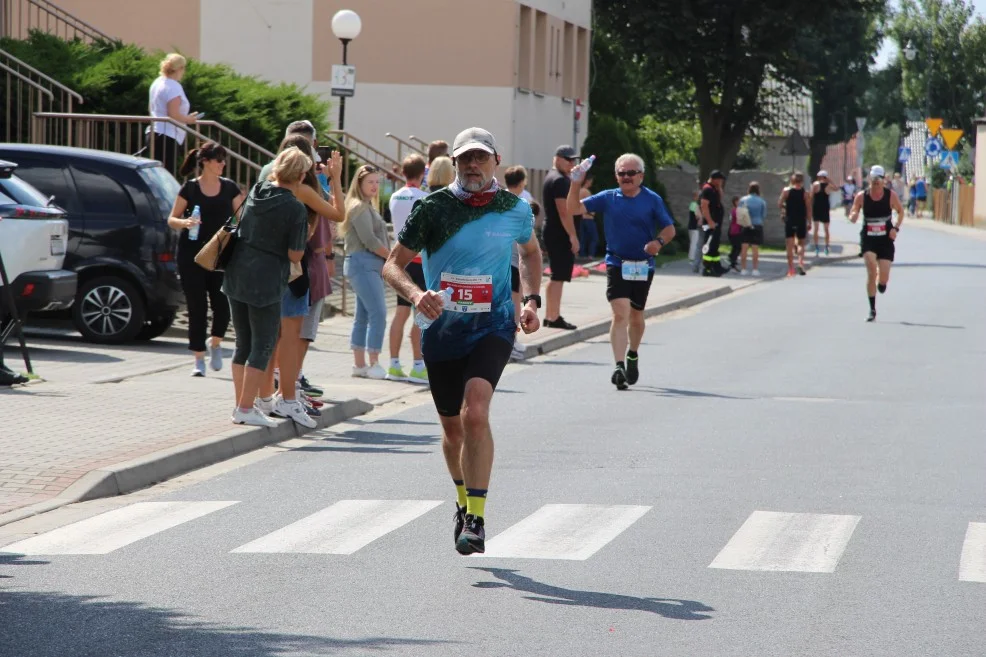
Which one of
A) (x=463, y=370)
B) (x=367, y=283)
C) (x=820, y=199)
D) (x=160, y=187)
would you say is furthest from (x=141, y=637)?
(x=820, y=199)

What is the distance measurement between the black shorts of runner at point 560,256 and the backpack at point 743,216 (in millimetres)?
14504

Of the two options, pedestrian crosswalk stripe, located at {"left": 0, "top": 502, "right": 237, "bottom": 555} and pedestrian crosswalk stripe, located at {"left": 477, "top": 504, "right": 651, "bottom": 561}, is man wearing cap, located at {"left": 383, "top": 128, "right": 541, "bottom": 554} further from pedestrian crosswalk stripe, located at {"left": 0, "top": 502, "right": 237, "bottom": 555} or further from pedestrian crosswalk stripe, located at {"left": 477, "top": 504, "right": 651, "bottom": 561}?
pedestrian crosswalk stripe, located at {"left": 0, "top": 502, "right": 237, "bottom": 555}

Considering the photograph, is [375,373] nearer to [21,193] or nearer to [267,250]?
[21,193]

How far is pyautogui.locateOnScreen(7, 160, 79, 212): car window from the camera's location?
16984mm

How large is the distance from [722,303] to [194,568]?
2077 cm

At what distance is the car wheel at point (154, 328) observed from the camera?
57.4ft

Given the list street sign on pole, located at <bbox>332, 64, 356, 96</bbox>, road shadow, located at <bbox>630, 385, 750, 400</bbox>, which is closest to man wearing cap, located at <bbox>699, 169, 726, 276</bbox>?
street sign on pole, located at <bbox>332, 64, 356, 96</bbox>

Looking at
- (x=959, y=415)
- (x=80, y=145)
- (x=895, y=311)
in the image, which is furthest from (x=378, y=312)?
(x=895, y=311)

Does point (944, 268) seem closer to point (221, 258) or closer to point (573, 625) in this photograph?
point (221, 258)

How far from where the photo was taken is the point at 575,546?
832 cm

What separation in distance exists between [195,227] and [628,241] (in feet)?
12.2

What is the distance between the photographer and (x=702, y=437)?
490 inches

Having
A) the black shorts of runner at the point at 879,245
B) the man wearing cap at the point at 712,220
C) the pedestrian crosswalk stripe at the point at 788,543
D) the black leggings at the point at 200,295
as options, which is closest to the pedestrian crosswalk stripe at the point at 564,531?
the pedestrian crosswalk stripe at the point at 788,543

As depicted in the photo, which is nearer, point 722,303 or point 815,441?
point 815,441
